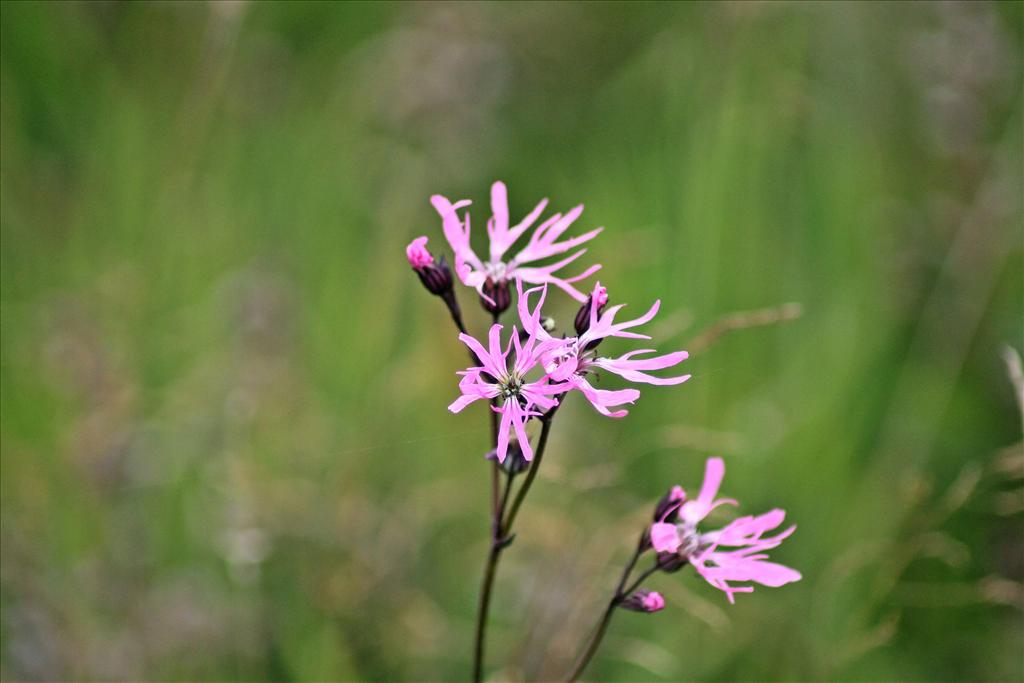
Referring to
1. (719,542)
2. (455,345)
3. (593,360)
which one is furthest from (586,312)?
(455,345)

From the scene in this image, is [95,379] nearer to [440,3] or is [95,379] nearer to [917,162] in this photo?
[440,3]

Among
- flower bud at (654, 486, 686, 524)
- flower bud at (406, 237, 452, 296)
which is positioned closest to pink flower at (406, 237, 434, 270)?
flower bud at (406, 237, 452, 296)

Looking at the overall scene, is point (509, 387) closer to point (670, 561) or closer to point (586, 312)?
point (586, 312)

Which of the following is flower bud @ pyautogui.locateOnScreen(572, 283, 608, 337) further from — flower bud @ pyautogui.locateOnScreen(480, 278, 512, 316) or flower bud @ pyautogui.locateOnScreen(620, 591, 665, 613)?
flower bud @ pyautogui.locateOnScreen(620, 591, 665, 613)

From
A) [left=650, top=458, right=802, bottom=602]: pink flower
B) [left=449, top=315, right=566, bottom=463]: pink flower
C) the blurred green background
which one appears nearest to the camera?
[left=449, top=315, right=566, bottom=463]: pink flower

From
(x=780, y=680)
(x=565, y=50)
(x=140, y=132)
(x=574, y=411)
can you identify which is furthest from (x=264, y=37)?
(x=780, y=680)
